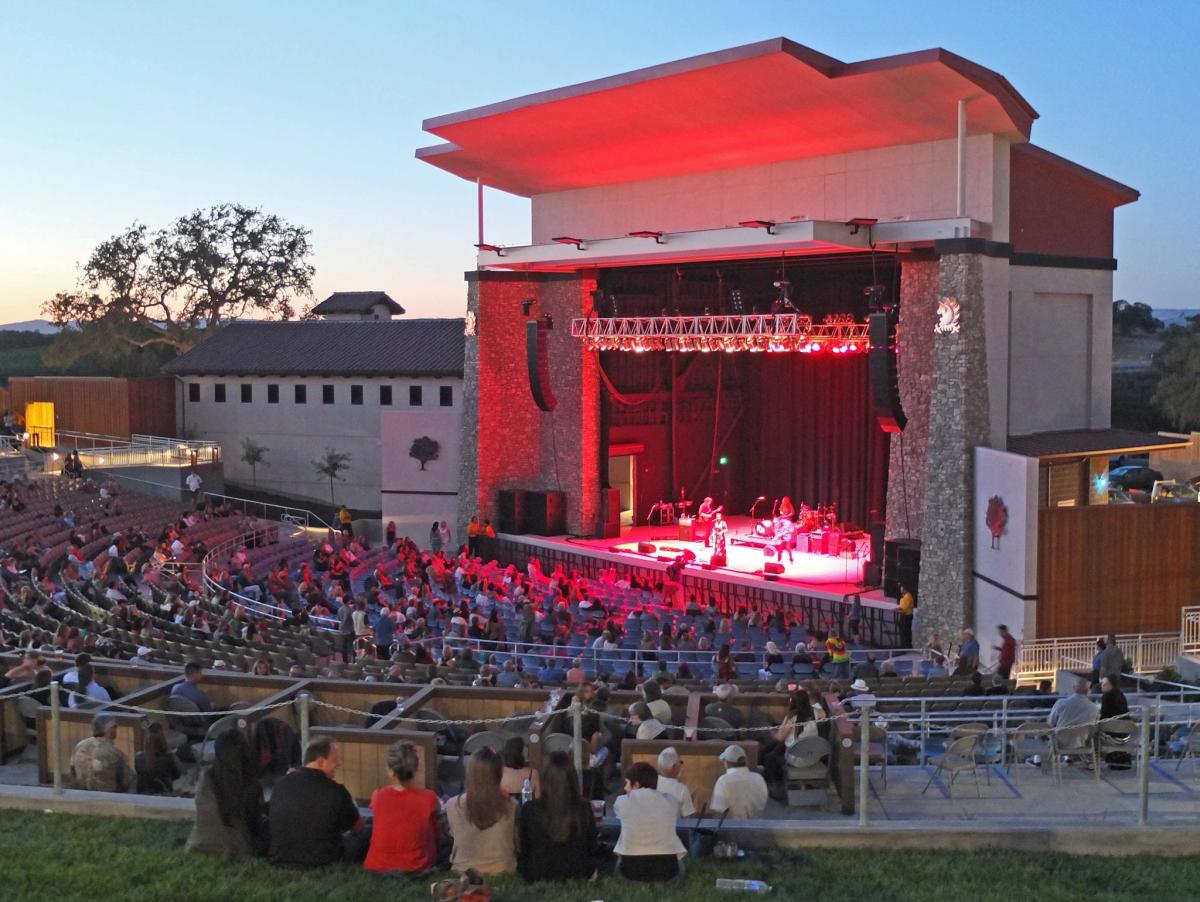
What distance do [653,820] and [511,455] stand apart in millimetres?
23046

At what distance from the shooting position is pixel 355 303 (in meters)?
54.7

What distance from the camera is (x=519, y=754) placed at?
7.37 m

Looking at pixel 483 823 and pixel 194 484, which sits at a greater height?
pixel 194 484

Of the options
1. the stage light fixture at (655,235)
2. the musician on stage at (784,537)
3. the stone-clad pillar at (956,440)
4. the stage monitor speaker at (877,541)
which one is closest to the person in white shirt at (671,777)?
the stone-clad pillar at (956,440)

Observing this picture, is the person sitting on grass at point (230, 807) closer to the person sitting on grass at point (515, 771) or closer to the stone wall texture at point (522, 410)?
the person sitting on grass at point (515, 771)

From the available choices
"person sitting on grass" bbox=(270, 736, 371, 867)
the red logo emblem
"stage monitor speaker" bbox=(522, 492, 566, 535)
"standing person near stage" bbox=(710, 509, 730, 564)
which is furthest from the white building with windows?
"person sitting on grass" bbox=(270, 736, 371, 867)

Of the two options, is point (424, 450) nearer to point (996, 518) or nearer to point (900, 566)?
point (900, 566)

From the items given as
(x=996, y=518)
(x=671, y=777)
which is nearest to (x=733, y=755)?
(x=671, y=777)

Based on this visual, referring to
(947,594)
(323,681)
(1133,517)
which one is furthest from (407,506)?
(323,681)

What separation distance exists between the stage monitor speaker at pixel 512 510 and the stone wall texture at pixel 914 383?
10216mm

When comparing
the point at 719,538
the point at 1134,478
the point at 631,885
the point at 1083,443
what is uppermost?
the point at 1083,443

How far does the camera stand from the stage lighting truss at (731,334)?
2217cm

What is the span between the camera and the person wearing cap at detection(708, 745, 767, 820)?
7375mm

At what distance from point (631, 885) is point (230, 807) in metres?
2.17
